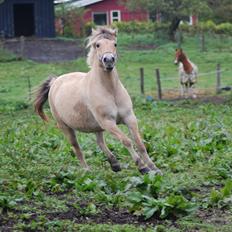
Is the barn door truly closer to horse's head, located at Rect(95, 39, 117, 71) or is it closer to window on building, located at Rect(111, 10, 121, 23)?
window on building, located at Rect(111, 10, 121, 23)

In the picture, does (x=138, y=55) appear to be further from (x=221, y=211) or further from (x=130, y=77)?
(x=221, y=211)

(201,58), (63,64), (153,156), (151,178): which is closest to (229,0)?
(201,58)

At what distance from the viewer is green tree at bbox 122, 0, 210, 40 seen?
46.1 metres

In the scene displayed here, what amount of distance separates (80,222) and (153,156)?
4290mm

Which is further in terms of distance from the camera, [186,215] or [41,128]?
[41,128]

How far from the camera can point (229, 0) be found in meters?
47.7

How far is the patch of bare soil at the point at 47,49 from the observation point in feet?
131

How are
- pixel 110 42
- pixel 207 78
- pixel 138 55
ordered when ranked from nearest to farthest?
pixel 110 42 → pixel 207 78 → pixel 138 55

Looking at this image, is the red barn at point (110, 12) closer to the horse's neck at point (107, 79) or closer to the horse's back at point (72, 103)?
the horse's back at point (72, 103)

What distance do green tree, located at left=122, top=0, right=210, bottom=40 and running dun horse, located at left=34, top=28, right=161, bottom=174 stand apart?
34834mm

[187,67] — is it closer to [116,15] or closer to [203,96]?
[203,96]

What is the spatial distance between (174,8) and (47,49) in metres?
8.41

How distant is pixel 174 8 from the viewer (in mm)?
46969

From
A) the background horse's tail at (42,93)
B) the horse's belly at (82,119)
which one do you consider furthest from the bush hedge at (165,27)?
the horse's belly at (82,119)
